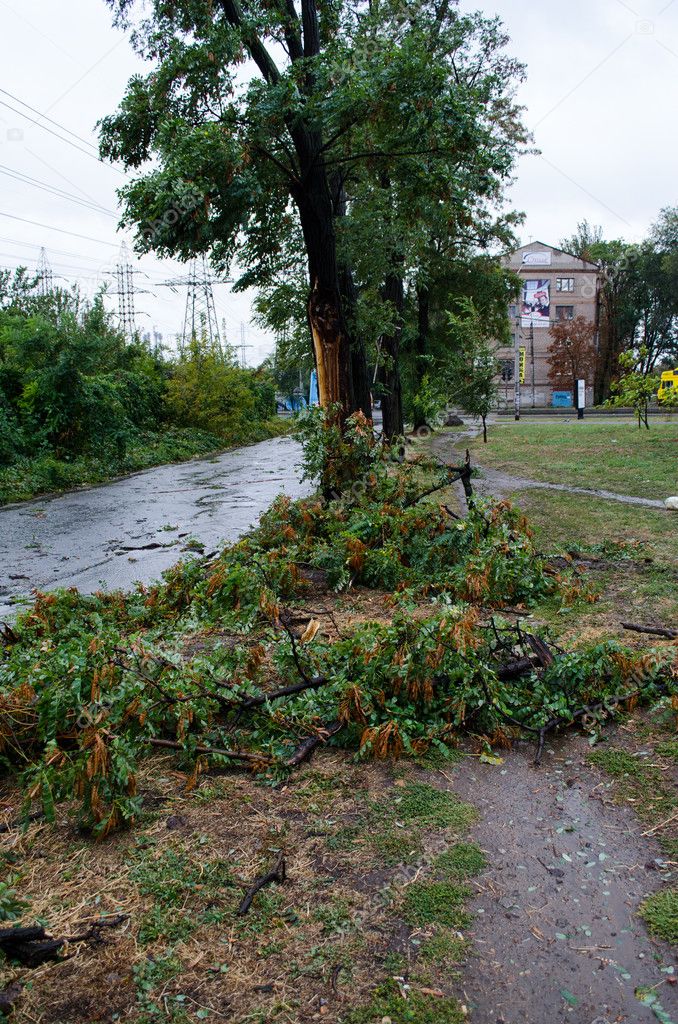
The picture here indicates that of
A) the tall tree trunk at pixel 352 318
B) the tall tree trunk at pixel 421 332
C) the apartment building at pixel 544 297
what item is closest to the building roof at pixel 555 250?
the apartment building at pixel 544 297

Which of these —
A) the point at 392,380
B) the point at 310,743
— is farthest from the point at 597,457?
the point at 310,743

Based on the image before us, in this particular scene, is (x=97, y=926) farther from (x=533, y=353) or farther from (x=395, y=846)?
(x=533, y=353)

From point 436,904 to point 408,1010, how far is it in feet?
1.40

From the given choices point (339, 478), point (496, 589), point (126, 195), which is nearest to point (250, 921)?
point (496, 589)

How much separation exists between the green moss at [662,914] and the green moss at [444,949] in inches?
22.6

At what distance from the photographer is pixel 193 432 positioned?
87.7 ft

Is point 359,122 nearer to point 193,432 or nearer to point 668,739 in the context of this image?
point 668,739

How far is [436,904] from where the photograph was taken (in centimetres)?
240

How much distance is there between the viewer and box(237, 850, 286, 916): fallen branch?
240 cm

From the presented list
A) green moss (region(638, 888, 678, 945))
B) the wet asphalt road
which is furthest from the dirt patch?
the wet asphalt road

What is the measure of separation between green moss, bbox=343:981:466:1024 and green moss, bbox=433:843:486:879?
54 centimetres

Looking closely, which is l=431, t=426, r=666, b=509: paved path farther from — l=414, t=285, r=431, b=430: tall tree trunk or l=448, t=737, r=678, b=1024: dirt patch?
l=414, t=285, r=431, b=430: tall tree trunk

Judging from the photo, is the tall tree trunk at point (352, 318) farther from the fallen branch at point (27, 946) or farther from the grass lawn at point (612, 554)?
the fallen branch at point (27, 946)

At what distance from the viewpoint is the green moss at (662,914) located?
7.42ft
